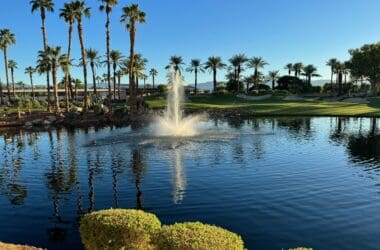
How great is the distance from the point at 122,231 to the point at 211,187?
12.2m

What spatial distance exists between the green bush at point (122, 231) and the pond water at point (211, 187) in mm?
5183

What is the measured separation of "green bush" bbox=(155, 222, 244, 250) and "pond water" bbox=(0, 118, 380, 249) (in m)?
5.98

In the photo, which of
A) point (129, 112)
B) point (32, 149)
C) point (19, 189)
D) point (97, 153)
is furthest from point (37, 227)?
point (129, 112)

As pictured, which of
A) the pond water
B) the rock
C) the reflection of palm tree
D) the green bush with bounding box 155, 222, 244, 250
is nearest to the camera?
the green bush with bounding box 155, 222, 244, 250

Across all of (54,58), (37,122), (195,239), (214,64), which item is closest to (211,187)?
(195,239)

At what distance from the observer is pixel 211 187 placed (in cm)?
2095

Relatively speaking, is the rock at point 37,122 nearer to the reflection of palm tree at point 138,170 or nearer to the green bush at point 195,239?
the reflection of palm tree at point 138,170

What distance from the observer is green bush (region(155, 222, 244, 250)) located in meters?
7.61

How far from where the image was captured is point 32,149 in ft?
118

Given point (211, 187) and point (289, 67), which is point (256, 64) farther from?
point (211, 187)

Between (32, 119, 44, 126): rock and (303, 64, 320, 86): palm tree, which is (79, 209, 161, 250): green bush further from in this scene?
(303, 64, 320, 86): palm tree

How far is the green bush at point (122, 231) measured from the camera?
9078 millimetres

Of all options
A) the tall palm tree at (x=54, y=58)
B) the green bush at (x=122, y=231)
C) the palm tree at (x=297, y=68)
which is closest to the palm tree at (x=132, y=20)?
the tall palm tree at (x=54, y=58)

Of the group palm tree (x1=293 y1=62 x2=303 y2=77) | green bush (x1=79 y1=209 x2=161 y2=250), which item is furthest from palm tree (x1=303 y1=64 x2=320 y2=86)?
green bush (x1=79 y1=209 x2=161 y2=250)
